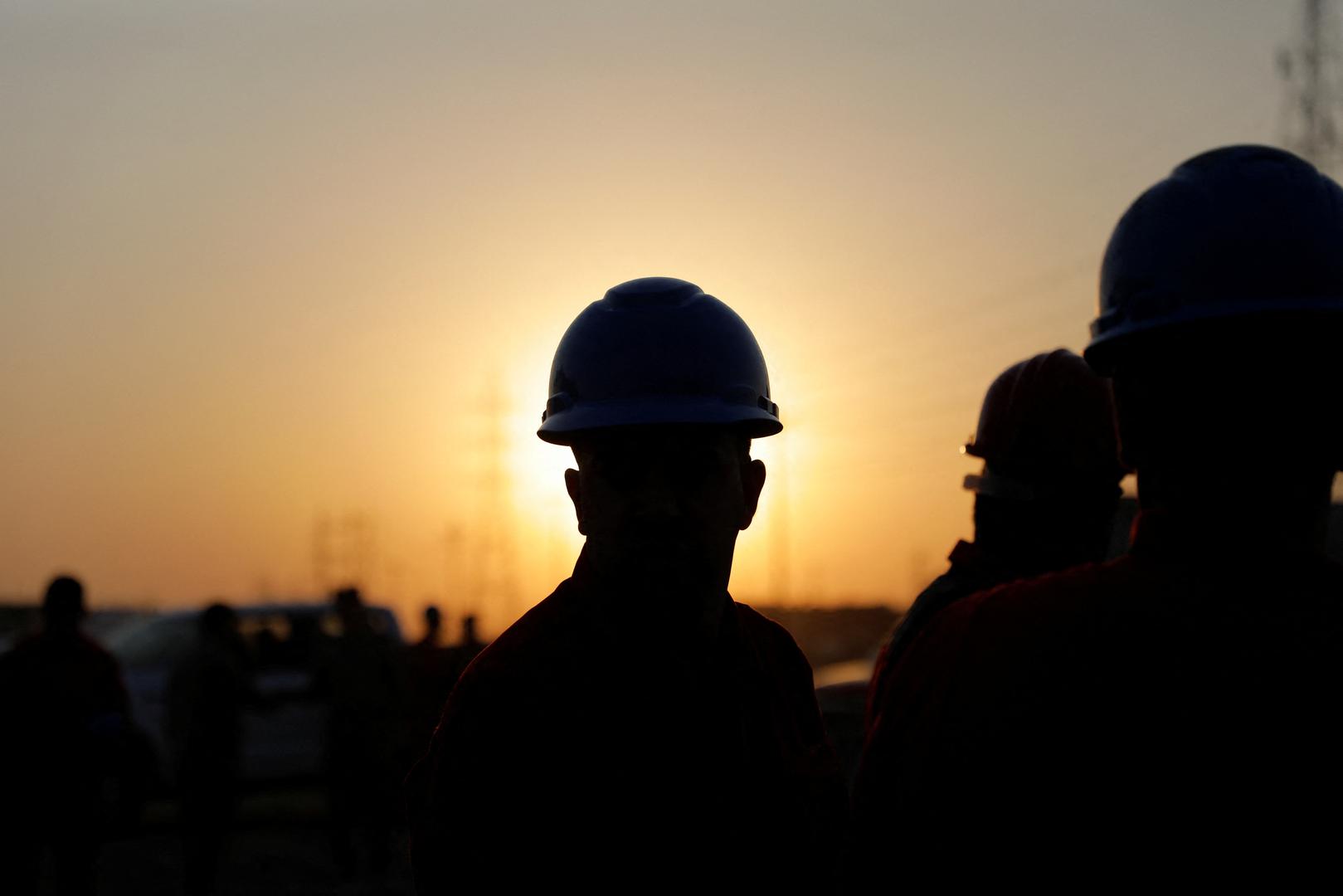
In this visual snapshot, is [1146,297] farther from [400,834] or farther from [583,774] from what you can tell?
[400,834]

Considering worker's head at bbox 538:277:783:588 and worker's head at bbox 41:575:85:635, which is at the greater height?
worker's head at bbox 538:277:783:588

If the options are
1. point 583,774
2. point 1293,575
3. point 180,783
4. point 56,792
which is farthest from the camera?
point 180,783

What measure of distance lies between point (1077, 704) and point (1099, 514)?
6.83ft

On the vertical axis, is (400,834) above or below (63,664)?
below

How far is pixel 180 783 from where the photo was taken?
12.5m

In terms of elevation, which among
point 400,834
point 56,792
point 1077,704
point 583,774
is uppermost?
point 1077,704

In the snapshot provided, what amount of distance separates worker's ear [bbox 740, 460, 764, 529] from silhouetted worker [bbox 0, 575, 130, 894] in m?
7.66

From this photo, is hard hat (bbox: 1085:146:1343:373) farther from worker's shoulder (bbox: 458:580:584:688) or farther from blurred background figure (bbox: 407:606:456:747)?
blurred background figure (bbox: 407:606:456:747)

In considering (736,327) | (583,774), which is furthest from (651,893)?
(736,327)

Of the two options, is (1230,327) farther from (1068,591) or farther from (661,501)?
(661,501)

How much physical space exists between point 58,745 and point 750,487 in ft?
25.6

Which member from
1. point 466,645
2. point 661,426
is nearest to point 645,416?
point 661,426

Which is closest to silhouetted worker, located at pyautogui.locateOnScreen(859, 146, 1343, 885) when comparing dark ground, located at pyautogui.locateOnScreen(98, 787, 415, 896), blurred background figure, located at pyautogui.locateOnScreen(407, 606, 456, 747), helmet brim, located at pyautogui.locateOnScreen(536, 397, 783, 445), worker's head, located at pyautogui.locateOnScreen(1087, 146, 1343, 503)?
worker's head, located at pyautogui.locateOnScreen(1087, 146, 1343, 503)

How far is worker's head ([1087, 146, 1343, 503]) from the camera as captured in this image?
1.67 metres
